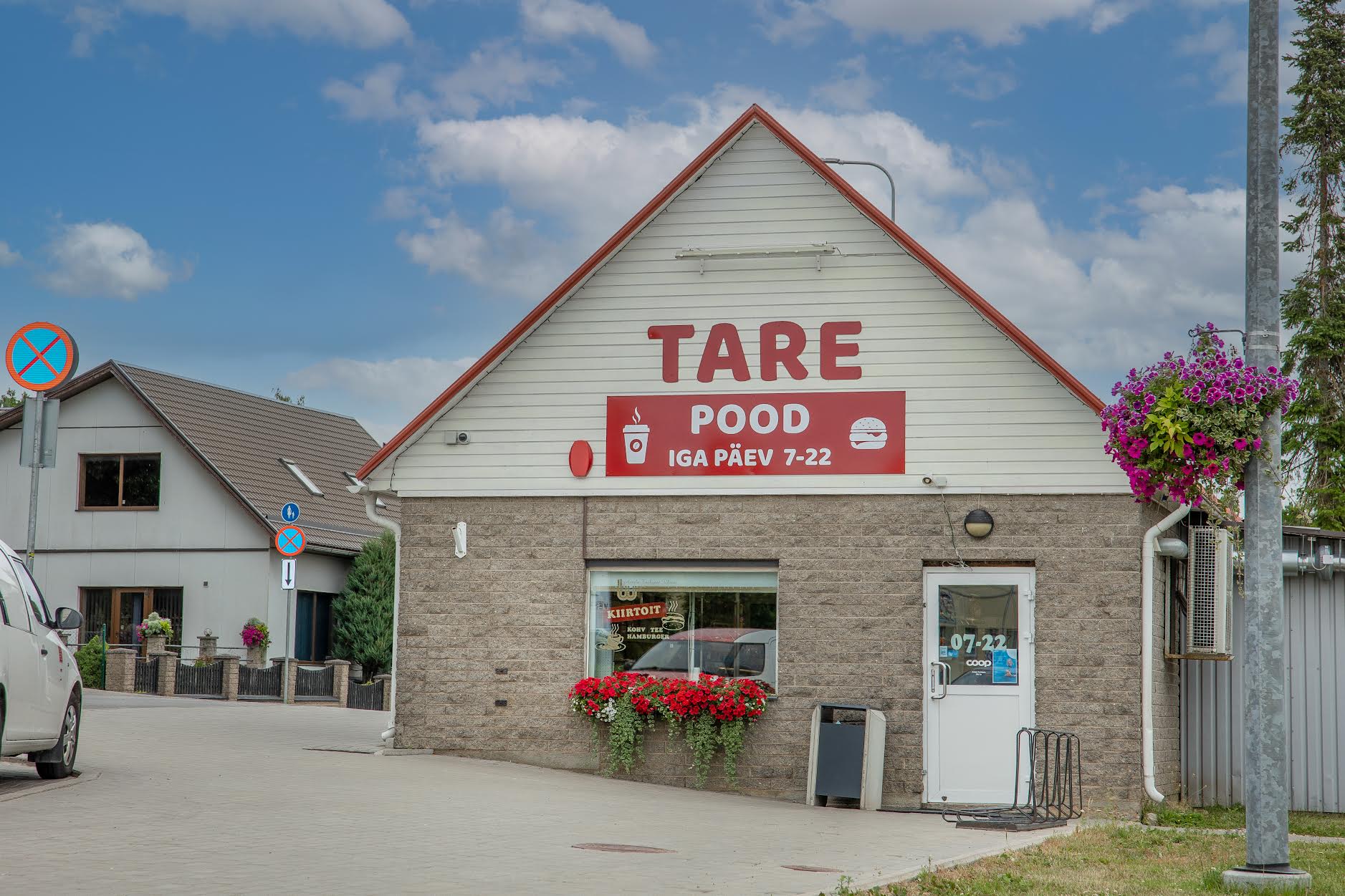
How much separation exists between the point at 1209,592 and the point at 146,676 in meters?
21.2

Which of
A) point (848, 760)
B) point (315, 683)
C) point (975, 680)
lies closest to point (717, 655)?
point (848, 760)

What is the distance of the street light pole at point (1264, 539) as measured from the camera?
8.91 meters

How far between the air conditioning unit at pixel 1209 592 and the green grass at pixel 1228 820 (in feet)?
4.97

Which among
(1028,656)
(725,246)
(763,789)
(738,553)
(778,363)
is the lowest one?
(763,789)

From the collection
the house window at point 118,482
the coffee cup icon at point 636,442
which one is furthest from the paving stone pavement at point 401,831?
the house window at point 118,482

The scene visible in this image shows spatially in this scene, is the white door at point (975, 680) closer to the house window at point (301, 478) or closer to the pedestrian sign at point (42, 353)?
the pedestrian sign at point (42, 353)

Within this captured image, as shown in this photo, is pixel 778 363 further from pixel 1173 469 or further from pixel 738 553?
pixel 1173 469

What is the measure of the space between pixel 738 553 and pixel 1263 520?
6746mm

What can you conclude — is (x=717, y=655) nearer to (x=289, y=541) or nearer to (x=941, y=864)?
(x=941, y=864)

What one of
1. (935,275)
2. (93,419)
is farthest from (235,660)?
(935,275)

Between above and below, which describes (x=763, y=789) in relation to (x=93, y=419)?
below

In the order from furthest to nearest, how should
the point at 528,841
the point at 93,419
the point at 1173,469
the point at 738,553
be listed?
the point at 93,419
the point at 738,553
the point at 528,841
the point at 1173,469

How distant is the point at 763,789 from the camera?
49.0ft

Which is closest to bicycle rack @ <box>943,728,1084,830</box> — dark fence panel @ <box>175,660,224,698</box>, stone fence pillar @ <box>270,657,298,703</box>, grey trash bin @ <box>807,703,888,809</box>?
grey trash bin @ <box>807,703,888,809</box>
